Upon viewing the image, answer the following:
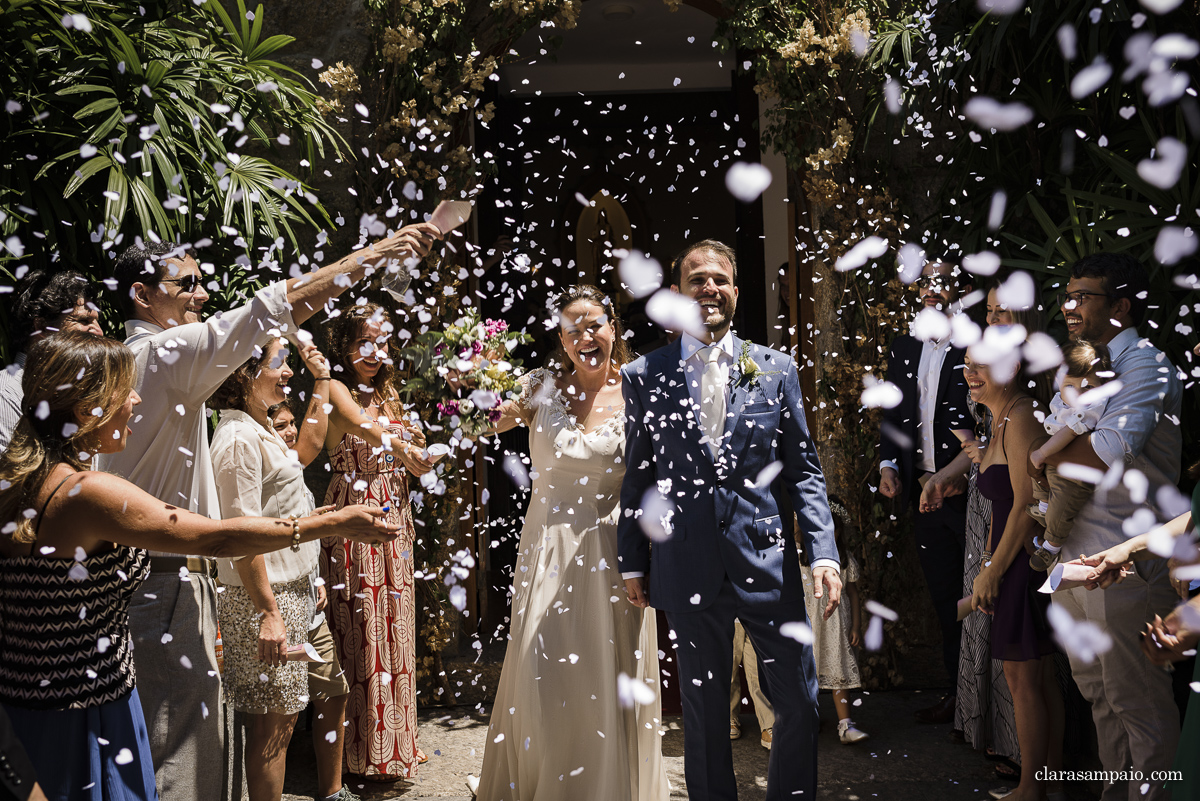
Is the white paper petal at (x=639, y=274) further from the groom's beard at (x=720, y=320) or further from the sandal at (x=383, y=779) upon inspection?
the sandal at (x=383, y=779)

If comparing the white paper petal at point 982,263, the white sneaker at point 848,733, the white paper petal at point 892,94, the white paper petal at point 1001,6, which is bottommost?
the white sneaker at point 848,733

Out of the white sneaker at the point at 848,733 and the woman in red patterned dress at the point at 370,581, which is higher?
the woman in red patterned dress at the point at 370,581

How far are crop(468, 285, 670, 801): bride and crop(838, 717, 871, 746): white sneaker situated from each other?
117 centimetres

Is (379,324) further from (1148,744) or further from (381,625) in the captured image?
(1148,744)

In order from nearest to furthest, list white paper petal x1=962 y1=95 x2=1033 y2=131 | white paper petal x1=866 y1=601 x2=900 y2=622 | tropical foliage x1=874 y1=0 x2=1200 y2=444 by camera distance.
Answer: tropical foliage x1=874 y1=0 x2=1200 y2=444 < white paper petal x1=962 y1=95 x2=1033 y2=131 < white paper petal x1=866 y1=601 x2=900 y2=622

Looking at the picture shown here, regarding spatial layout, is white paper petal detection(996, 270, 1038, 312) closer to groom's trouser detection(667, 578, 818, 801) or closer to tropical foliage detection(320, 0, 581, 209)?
groom's trouser detection(667, 578, 818, 801)

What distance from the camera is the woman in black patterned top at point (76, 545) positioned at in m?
1.93

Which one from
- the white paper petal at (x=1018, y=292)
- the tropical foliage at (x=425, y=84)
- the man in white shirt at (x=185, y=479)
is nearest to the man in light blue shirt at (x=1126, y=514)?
the white paper petal at (x=1018, y=292)

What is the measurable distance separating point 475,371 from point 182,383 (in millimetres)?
1291

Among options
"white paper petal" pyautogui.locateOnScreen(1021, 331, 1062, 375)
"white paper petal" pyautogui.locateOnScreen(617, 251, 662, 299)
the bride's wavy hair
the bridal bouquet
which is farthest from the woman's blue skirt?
"white paper petal" pyautogui.locateOnScreen(617, 251, 662, 299)

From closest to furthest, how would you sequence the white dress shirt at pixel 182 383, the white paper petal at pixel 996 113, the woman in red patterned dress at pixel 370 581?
the white dress shirt at pixel 182 383
the woman in red patterned dress at pixel 370 581
the white paper petal at pixel 996 113

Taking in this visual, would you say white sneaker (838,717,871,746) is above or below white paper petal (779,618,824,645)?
below

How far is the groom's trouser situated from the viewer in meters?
2.86

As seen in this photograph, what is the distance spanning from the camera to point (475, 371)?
3.55m
